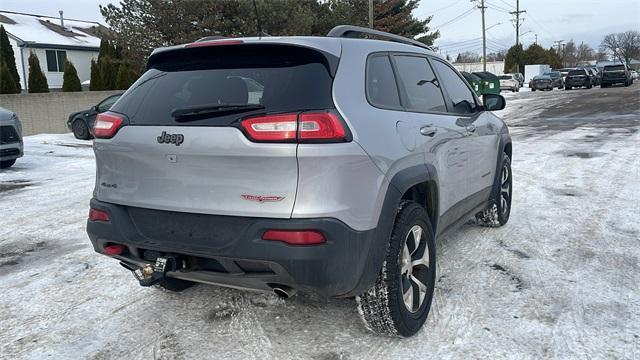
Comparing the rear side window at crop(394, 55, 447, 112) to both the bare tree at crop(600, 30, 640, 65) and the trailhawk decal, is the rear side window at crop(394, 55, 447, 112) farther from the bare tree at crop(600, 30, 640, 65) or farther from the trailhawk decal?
the bare tree at crop(600, 30, 640, 65)

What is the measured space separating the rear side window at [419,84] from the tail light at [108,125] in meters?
1.74

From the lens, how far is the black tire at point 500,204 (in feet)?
17.7

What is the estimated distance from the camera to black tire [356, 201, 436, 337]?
3111 mm

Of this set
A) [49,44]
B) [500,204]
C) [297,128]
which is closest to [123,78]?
[49,44]

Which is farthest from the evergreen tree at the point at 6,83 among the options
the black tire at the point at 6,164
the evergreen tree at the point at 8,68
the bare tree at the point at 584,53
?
the bare tree at the point at 584,53

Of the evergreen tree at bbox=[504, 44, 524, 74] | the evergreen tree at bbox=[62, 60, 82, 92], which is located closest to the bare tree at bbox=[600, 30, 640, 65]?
the evergreen tree at bbox=[504, 44, 524, 74]

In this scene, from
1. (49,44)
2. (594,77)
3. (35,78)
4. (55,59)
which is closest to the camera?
(35,78)

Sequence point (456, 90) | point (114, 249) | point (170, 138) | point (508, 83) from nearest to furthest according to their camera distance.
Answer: point (170, 138) → point (114, 249) → point (456, 90) → point (508, 83)

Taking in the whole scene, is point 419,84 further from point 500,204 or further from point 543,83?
point 543,83

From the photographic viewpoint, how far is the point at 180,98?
10.4ft

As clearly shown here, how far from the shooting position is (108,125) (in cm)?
329

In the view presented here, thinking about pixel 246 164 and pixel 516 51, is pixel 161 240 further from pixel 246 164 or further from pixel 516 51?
pixel 516 51

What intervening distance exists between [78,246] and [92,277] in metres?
0.96

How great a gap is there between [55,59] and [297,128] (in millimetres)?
35578
